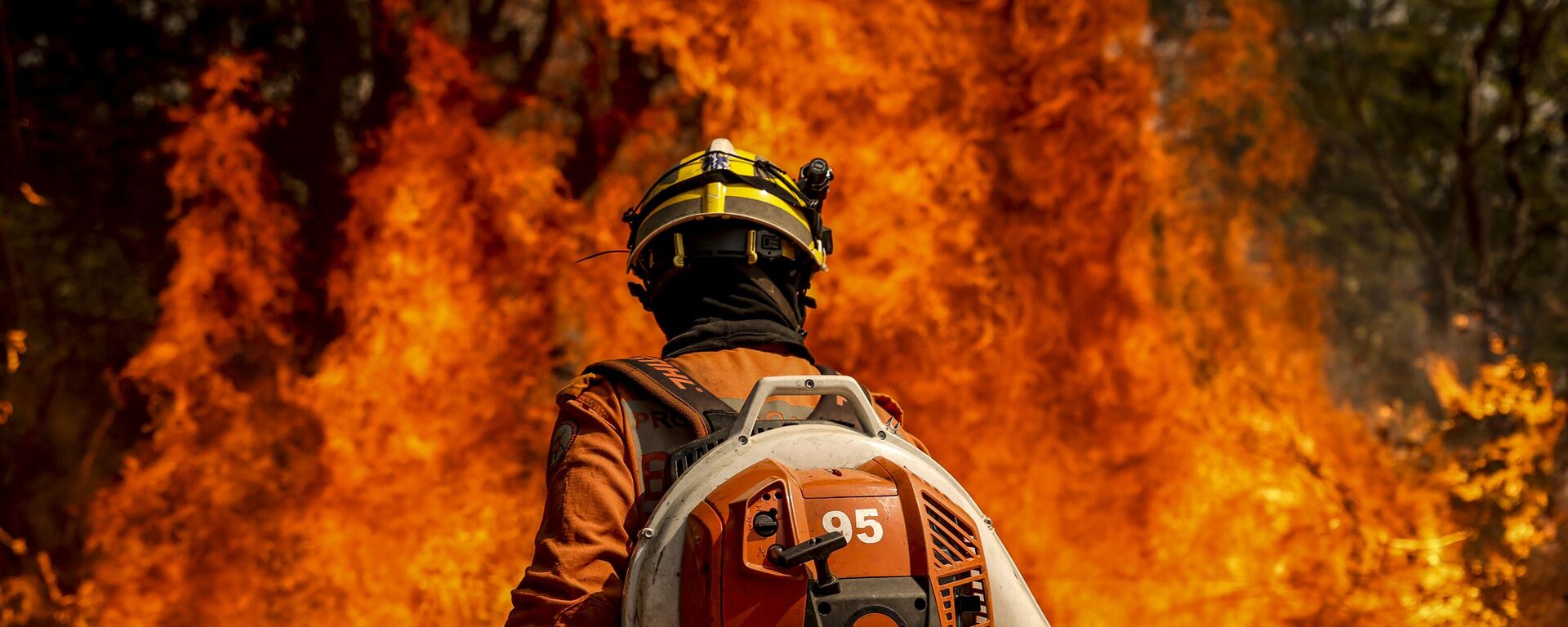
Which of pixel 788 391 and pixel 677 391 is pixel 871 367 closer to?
pixel 677 391

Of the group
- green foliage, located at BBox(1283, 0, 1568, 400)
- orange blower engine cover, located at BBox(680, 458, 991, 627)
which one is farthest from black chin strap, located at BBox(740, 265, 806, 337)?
green foliage, located at BBox(1283, 0, 1568, 400)

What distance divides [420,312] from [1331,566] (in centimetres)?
720

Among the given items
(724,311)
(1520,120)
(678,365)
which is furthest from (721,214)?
(1520,120)

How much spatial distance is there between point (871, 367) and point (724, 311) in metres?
6.50

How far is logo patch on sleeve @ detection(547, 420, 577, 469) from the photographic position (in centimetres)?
291

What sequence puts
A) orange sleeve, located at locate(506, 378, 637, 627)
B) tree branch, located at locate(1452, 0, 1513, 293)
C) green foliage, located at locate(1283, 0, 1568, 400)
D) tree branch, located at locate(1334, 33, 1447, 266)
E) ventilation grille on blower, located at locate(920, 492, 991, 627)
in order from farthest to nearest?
green foliage, located at locate(1283, 0, 1568, 400) < tree branch, located at locate(1334, 33, 1447, 266) < tree branch, located at locate(1452, 0, 1513, 293) < orange sleeve, located at locate(506, 378, 637, 627) < ventilation grille on blower, located at locate(920, 492, 991, 627)

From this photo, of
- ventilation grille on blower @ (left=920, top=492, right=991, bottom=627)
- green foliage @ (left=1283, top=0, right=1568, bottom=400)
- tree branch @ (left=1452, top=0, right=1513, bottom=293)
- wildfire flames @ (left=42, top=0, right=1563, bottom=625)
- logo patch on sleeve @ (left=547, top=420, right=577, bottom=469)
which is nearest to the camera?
ventilation grille on blower @ (left=920, top=492, right=991, bottom=627)

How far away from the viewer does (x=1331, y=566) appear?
938 cm

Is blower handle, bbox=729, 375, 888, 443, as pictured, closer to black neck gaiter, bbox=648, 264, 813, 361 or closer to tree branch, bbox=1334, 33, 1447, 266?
black neck gaiter, bbox=648, 264, 813, 361

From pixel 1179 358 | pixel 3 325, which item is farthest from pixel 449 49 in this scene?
pixel 1179 358

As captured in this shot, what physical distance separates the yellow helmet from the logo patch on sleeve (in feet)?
1.99

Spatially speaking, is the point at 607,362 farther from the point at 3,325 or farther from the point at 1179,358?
the point at 3,325

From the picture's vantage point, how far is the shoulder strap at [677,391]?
294cm

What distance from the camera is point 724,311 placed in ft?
11.1
